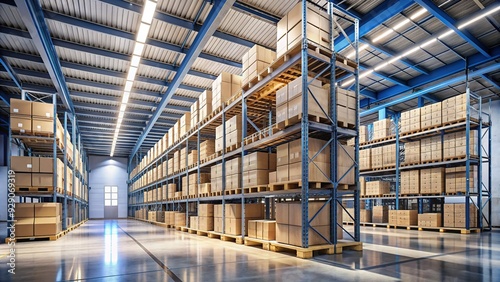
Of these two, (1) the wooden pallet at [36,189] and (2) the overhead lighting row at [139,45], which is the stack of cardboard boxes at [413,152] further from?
(1) the wooden pallet at [36,189]

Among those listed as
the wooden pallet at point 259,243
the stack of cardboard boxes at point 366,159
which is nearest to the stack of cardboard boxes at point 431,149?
the stack of cardboard boxes at point 366,159

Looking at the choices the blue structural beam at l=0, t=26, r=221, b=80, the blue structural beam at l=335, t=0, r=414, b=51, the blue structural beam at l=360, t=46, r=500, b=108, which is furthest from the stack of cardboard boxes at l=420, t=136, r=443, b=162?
the blue structural beam at l=0, t=26, r=221, b=80

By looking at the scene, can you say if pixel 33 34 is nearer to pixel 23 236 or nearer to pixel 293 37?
pixel 23 236

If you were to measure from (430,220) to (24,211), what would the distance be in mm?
13718

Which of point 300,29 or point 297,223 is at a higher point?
point 300,29

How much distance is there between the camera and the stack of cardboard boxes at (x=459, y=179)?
10.9 meters

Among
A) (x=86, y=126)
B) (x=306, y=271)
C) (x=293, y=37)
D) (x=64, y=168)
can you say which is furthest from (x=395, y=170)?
(x=86, y=126)

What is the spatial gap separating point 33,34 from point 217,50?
5.66m

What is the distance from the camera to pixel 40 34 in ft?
28.2

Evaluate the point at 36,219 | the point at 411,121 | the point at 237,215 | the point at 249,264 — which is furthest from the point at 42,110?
the point at 411,121

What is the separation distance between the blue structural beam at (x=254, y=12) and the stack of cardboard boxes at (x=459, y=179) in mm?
8345

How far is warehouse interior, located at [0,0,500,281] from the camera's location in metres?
6.04

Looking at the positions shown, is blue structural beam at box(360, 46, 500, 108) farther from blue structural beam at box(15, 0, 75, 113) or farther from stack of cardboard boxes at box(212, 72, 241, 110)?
blue structural beam at box(15, 0, 75, 113)

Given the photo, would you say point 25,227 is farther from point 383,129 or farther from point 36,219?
point 383,129
